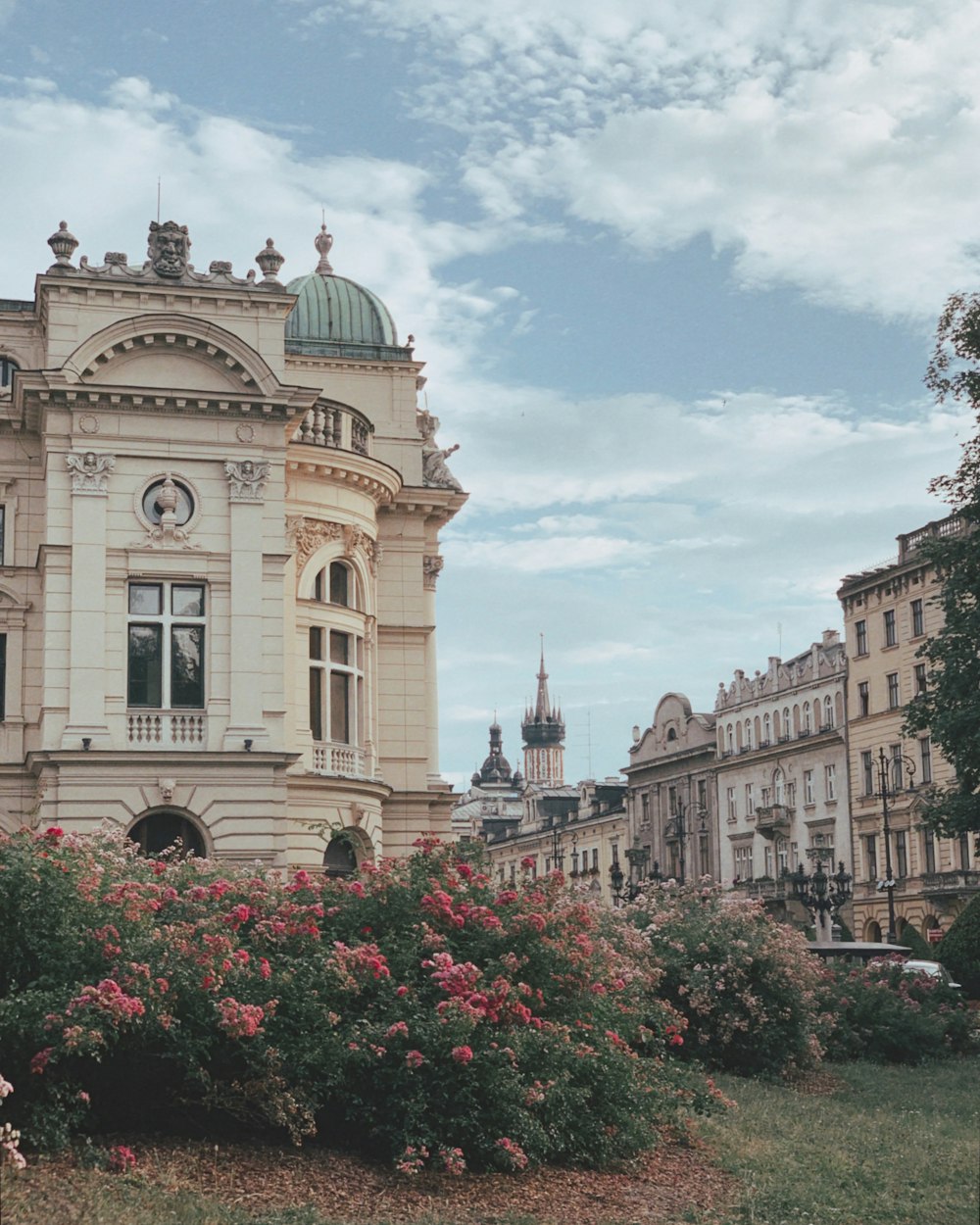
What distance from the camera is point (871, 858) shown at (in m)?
77.2

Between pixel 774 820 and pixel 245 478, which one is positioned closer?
pixel 245 478

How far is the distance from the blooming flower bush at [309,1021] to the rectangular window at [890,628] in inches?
2470

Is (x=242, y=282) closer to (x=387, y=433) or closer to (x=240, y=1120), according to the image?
(x=387, y=433)

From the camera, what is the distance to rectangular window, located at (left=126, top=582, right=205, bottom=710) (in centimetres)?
3356

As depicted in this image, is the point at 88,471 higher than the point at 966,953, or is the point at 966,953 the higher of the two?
the point at 88,471

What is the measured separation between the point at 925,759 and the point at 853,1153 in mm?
58754

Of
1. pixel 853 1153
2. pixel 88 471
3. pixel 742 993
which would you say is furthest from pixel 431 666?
pixel 853 1153

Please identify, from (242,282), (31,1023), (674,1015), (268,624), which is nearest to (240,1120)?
(31,1023)

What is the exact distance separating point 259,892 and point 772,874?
7489 centimetres

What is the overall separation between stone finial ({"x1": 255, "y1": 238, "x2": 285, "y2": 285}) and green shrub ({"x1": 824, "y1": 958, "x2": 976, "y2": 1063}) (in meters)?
18.6

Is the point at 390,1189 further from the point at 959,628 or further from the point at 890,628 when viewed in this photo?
the point at 890,628

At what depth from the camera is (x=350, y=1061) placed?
15.0 meters

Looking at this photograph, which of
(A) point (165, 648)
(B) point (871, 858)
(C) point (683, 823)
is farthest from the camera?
(C) point (683, 823)

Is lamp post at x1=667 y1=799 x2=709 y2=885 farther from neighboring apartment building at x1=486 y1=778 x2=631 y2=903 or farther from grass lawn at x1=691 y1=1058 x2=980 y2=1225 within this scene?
grass lawn at x1=691 y1=1058 x2=980 y2=1225
